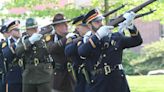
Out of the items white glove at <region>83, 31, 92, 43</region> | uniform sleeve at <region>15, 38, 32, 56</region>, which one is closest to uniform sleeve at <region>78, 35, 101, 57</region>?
white glove at <region>83, 31, 92, 43</region>

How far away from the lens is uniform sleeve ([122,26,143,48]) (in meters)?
6.44

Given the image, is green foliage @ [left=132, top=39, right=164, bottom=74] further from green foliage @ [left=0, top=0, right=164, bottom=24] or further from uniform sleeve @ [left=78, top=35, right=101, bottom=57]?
uniform sleeve @ [left=78, top=35, right=101, bottom=57]

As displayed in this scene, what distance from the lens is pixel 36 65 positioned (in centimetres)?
910

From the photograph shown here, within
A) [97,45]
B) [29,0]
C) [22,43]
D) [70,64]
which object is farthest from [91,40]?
[29,0]

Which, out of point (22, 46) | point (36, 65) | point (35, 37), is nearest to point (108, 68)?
point (35, 37)

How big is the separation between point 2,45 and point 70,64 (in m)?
1.78

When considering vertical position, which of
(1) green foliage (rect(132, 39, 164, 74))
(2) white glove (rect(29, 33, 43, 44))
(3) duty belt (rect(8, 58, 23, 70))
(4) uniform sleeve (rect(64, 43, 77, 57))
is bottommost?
(1) green foliage (rect(132, 39, 164, 74))

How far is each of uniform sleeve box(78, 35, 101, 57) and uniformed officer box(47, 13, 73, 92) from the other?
161cm

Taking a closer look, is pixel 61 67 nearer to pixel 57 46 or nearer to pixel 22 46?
pixel 57 46

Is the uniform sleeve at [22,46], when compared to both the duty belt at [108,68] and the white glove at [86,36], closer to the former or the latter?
the white glove at [86,36]

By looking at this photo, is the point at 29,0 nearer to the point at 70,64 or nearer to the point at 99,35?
the point at 70,64

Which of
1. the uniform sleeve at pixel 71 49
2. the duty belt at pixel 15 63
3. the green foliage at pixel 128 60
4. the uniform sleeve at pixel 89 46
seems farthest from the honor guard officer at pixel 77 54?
the green foliage at pixel 128 60

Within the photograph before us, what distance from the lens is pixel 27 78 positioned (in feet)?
29.9

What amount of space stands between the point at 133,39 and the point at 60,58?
229cm
